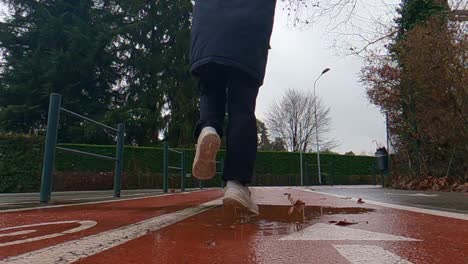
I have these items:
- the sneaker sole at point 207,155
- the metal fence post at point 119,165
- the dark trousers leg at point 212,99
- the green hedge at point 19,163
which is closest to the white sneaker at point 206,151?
the sneaker sole at point 207,155

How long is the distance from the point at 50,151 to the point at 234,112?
2.62 meters

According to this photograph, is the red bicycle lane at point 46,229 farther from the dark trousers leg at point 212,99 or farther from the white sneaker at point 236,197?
the dark trousers leg at point 212,99

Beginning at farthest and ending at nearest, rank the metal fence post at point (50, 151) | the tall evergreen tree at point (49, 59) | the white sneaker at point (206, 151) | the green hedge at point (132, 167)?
the tall evergreen tree at point (49, 59)
the green hedge at point (132, 167)
the metal fence post at point (50, 151)
the white sneaker at point (206, 151)

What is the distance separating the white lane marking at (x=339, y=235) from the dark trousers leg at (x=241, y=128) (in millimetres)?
456

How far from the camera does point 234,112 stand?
2350mm

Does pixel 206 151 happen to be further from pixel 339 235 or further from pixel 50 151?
→ pixel 50 151

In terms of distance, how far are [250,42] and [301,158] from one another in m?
23.7

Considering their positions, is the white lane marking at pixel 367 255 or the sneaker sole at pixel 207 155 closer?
the white lane marking at pixel 367 255

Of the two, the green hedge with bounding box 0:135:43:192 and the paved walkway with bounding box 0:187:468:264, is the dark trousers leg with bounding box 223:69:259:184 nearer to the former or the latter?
the paved walkway with bounding box 0:187:468:264

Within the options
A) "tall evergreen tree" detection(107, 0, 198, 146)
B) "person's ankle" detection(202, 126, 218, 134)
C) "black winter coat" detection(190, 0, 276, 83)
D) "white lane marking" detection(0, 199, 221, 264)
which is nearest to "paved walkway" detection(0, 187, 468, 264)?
"white lane marking" detection(0, 199, 221, 264)

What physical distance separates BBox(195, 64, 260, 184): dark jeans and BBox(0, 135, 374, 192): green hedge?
10.8 meters

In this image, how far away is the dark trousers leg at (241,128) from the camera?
2.27 m

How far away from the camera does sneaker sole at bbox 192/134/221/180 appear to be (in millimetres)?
2246

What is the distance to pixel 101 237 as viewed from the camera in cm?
179
